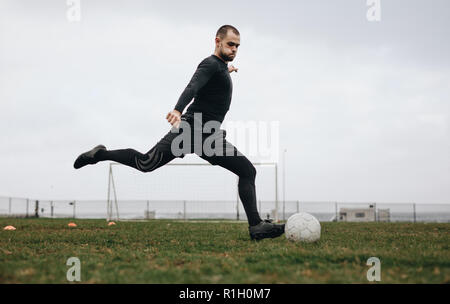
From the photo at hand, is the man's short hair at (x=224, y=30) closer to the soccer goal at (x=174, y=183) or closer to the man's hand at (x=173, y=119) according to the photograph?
the man's hand at (x=173, y=119)

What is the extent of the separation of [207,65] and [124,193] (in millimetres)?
17413

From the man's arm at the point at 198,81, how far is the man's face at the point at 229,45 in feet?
0.96

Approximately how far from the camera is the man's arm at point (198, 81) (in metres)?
4.82

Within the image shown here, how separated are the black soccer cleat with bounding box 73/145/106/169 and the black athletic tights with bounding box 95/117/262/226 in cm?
6

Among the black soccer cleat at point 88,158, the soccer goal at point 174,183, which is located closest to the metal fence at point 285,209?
the soccer goal at point 174,183

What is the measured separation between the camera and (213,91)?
5.40 meters

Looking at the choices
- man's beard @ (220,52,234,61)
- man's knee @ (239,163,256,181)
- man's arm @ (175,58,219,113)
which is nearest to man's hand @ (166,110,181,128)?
man's arm @ (175,58,219,113)

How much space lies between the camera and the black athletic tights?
210 inches

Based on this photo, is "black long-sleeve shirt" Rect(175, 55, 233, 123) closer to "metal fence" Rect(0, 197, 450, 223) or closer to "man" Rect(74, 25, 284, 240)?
"man" Rect(74, 25, 284, 240)

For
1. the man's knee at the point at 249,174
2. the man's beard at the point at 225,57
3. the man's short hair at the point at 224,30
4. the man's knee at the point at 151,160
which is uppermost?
Result: the man's short hair at the point at 224,30

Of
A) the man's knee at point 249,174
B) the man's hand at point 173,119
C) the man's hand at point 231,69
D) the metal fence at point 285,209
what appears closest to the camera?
the man's hand at point 173,119
